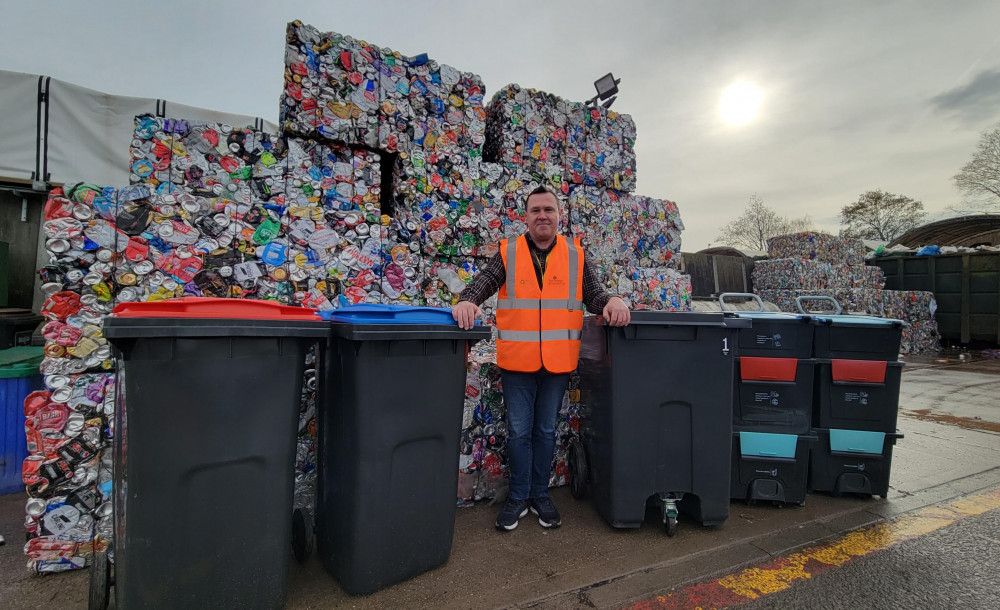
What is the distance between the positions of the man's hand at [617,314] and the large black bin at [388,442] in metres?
0.76

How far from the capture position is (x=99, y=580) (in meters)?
1.74

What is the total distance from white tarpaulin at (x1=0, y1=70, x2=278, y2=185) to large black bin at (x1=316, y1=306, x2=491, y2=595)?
16.9ft

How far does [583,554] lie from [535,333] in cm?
117

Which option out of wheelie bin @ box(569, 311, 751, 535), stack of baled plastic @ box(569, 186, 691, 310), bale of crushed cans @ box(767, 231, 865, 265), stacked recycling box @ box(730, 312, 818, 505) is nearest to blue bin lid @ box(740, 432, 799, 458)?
stacked recycling box @ box(730, 312, 818, 505)

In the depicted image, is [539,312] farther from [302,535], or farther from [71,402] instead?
[71,402]

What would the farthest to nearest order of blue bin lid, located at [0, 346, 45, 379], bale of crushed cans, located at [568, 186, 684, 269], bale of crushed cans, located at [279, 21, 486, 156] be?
bale of crushed cans, located at [568, 186, 684, 269] → bale of crushed cans, located at [279, 21, 486, 156] → blue bin lid, located at [0, 346, 45, 379]

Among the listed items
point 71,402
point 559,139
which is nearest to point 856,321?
point 559,139

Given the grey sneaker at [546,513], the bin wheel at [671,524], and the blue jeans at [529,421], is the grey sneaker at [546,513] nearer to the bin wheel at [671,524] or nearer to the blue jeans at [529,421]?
the blue jeans at [529,421]

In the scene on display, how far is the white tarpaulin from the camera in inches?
194

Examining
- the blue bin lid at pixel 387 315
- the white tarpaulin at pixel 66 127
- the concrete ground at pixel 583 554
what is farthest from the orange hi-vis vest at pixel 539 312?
the white tarpaulin at pixel 66 127

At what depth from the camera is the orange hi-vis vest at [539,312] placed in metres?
2.51

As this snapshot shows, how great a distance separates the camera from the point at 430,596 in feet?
6.28

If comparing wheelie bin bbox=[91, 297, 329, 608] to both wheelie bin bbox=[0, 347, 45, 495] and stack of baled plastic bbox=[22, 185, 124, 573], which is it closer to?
stack of baled plastic bbox=[22, 185, 124, 573]

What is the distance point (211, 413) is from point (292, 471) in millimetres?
397
